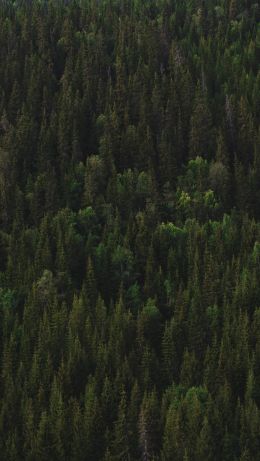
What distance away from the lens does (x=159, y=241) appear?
450 feet

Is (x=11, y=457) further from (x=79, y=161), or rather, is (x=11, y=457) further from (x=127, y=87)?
(x=127, y=87)

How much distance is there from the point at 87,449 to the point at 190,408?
13807 mm

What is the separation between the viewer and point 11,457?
8975 cm

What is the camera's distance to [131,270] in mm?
130250

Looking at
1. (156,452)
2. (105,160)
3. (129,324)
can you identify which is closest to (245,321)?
(129,324)

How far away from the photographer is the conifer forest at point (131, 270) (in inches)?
3632

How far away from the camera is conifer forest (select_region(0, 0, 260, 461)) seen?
92250 mm

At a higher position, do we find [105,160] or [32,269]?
[105,160]

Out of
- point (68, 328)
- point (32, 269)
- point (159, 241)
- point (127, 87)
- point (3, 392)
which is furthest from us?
point (127, 87)

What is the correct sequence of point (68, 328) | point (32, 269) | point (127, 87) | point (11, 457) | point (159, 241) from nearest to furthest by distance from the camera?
point (11, 457), point (68, 328), point (32, 269), point (159, 241), point (127, 87)

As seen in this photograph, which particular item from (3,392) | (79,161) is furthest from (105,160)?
(3,392)

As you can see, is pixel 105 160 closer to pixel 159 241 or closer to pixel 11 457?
pixel 159 241

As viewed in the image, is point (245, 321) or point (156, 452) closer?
point (156, 452)

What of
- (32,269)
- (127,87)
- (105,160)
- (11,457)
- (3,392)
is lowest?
(11,457)
